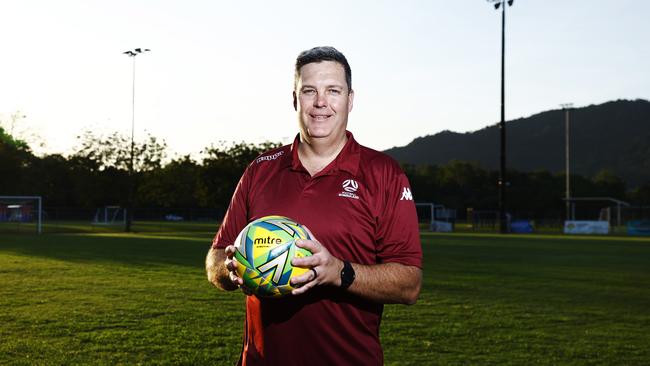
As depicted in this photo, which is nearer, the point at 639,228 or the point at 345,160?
the point at 345,160

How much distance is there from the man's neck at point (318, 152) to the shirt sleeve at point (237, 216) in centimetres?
33

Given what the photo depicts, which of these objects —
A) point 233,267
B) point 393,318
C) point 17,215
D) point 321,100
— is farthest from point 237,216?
point 17,215

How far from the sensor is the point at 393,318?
9.89 meters

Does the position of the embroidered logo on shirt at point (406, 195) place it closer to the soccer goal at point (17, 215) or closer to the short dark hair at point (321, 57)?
the short dark hair at point (321, 57)

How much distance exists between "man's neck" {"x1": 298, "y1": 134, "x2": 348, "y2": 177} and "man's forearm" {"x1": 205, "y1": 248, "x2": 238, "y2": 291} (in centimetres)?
64

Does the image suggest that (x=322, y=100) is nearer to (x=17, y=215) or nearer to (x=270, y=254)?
(x=270, y=254)

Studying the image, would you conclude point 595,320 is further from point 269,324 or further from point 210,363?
point 269,324

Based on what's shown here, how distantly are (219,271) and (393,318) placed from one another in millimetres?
6954

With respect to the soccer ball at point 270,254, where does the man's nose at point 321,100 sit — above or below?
above

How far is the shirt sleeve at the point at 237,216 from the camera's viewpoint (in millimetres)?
3486

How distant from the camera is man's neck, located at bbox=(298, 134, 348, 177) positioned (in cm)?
337

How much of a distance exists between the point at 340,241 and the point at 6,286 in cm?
1258

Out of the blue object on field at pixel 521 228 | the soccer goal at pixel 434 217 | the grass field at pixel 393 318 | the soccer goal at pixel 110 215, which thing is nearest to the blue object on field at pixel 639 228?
the blue object on field at pixel 521 228

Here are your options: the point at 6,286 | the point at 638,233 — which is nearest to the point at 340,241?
the point at 6,286
